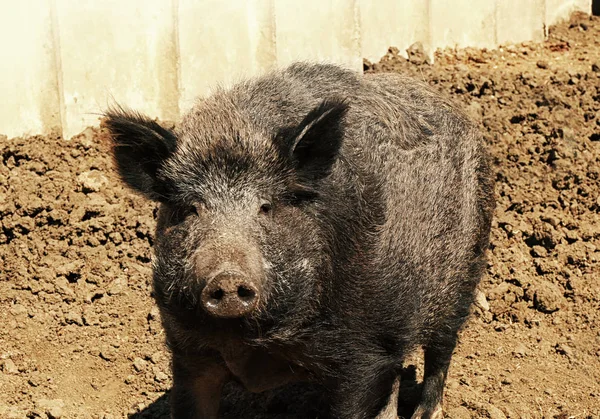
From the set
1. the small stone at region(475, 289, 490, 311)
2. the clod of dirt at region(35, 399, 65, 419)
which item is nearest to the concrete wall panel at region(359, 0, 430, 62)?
the small stone at region(475, 289, 490, 311)

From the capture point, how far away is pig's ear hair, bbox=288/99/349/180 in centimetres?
449

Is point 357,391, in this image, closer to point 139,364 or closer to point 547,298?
point 139,364

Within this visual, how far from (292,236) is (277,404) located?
1.74 m

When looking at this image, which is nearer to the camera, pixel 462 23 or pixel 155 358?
pixel 155 358

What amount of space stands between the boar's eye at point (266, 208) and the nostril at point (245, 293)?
56 cm

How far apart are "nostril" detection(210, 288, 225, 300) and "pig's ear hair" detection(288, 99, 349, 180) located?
Result: 33.3 inches

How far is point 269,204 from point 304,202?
0.68 ft

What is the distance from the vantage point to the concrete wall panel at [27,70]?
7035 mm

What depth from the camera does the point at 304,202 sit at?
4.63 m

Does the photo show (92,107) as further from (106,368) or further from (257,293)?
(257,293)

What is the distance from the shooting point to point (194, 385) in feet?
15.8

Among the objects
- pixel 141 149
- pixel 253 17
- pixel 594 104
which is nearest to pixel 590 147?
pixel 594 104

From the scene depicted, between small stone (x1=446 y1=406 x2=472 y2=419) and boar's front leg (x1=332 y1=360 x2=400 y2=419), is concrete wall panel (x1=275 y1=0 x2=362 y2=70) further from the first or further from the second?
boar's front leg (x1=332 y1=360 x2=400 y2=419)

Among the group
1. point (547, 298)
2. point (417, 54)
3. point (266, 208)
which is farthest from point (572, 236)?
point (266, 208)
